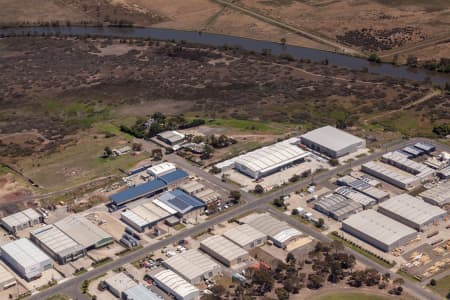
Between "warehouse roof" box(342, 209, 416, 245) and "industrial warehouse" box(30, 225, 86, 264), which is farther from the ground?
"warehouse roof" box(342, 209, 416, 245)

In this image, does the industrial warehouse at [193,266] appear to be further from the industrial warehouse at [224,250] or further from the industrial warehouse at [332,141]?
the industrial warehouse at [332,141]

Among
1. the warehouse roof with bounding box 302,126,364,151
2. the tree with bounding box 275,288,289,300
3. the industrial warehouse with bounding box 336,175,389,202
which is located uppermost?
the warehouse roof with bounding box 302,126,364,151

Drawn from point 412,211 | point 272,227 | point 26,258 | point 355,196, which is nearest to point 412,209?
point 412,211

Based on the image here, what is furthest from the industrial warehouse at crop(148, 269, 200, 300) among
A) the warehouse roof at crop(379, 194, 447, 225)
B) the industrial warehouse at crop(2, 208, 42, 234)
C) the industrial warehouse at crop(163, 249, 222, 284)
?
the warehouse roof at crop(379, 194, 447, 225)

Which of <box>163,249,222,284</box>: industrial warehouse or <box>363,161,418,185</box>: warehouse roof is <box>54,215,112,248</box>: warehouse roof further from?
<box>363,161,418,185</box>: warehouse roof

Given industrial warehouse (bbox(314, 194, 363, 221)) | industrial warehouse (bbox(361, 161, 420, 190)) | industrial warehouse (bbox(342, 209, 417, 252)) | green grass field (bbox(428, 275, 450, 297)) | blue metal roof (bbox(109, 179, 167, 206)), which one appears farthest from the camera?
industrial warehouse (bbox(361, 161, 420, 190))

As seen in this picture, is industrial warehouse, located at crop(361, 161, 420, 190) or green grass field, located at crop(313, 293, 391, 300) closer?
green grass field, located at crop(313, 293, 391, 300)

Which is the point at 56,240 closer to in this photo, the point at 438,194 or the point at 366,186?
the point at 366,186
